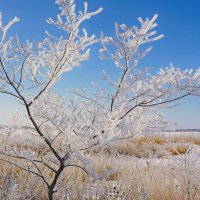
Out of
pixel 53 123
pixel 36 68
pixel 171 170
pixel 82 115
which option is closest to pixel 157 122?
pixel 82 115

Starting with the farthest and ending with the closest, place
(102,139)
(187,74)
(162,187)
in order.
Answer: (162,187) → (187,74) → (102,139)

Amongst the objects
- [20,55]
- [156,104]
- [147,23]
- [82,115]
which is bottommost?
[82,115]

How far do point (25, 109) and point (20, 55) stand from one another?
0.33 meters

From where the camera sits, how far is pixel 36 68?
230 cm

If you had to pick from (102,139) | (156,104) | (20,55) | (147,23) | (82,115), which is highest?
(147,23)

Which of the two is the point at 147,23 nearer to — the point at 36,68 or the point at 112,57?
the point at 112,57

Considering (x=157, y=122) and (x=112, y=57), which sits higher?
(x=112, y=57)

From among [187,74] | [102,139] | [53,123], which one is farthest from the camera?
[187,74]

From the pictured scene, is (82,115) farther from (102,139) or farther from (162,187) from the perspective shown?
(162,187)

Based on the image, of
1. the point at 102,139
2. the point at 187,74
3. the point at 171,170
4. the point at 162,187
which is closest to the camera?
the point at 102,139

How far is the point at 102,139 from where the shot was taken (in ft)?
6.44

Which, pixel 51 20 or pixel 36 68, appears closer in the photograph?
pixel 51 20

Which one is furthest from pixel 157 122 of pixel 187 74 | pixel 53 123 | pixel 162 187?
pixel 162 187

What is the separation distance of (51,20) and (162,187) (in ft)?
7.70
